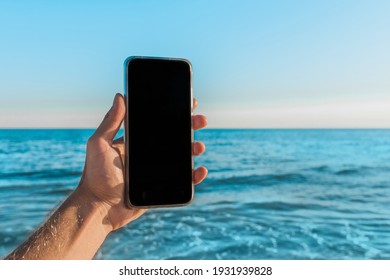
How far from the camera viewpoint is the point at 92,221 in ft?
5.48

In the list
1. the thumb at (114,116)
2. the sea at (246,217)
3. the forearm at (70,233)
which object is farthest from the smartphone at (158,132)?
the sea at (246,217)

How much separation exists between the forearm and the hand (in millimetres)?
25

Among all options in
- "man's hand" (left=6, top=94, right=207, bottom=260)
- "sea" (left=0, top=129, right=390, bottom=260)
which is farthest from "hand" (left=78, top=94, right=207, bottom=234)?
"sea" (left=0, top=129, right=390, bottom=260)

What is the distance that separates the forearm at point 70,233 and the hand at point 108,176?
2 cm

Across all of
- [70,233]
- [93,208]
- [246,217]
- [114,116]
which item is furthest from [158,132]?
[246,217]

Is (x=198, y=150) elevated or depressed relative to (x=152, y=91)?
depressed

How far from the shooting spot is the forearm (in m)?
1.60

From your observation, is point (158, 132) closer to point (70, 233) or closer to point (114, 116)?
point (114, 116)

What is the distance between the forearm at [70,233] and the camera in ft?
5.24

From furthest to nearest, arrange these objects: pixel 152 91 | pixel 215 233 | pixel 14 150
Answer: pixel 14 150
pixel 215 233
pixel 152 91

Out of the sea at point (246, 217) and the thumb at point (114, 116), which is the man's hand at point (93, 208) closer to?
the thumb at point (114, 116)
